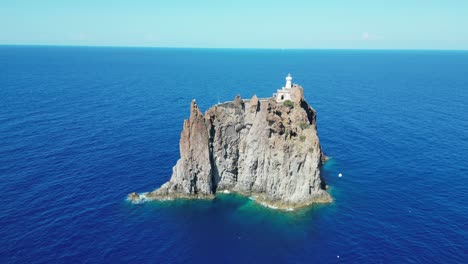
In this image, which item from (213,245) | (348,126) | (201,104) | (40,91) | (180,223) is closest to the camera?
(213,245)

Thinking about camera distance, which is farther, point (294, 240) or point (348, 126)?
point (348, 126)

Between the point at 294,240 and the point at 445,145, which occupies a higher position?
the point at 445,145

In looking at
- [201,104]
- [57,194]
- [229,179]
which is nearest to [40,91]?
[201,104]

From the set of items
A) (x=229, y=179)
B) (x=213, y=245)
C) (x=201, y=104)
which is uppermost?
(x=201, y=104)

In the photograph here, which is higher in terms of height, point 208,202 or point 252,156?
point 252,156

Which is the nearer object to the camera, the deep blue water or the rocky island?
the deep blue water

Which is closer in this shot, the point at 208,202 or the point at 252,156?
the point at 208,202

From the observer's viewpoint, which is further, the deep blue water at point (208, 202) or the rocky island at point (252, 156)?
the rocky island at point (252, 156)

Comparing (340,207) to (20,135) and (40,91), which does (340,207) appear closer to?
(20,135)
